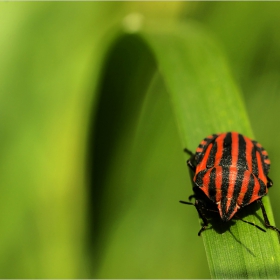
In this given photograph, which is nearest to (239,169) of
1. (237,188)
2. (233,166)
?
(233,166)

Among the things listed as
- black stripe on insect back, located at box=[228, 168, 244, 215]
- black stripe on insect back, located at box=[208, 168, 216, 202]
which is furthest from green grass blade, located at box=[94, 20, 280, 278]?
black stripe on insect back, located at box=[208, 168, 216, 202]

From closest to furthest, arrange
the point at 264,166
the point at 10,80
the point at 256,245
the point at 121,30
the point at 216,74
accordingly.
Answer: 1. the point at 256,245
2. the point at 264,166
3. the point at 216,74
4. the point at 121,30
5. the point at 10,80

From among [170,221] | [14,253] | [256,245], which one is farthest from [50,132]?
[256,245]

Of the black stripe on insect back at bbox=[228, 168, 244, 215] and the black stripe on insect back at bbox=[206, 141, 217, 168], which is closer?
the black stripe on insect back at bbox=[228, 168, 244, 215]

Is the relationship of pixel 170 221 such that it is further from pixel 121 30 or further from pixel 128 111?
pixel 121 30

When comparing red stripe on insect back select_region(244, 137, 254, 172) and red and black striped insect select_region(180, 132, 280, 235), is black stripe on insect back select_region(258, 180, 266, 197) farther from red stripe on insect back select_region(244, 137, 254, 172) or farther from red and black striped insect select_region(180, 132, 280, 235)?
red stripe on insect back select_region(244, 137, 254, 172)
